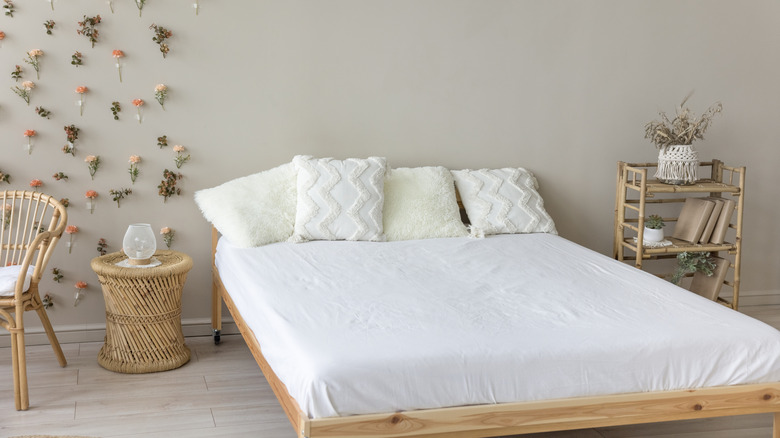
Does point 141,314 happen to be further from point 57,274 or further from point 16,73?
point 16,73

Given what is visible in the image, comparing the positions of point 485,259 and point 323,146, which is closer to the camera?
point 485,259

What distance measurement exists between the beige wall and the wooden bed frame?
1.70 m

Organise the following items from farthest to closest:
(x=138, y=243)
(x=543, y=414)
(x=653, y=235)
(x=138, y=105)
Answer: (x=653, y=235) → (x=138, y=105) → (x=138, y=243) → (x=543, y=414)

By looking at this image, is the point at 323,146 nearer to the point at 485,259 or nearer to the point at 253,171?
the point at 253,171

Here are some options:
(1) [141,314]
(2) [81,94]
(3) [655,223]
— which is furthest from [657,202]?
(2) [81,94]

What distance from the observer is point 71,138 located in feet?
12.9

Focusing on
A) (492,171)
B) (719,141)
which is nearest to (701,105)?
(719,141)

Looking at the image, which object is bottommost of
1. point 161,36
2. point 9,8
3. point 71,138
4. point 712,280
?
point 712,280

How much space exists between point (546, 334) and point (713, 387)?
57cm

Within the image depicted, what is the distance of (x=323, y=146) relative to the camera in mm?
4273

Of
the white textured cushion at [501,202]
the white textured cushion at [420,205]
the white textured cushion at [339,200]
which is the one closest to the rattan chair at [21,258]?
the white textured cushion at [339,200]

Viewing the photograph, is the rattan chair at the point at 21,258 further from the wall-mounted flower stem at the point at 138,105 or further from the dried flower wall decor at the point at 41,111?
the wall-mounted flower stem at the point at 138,105

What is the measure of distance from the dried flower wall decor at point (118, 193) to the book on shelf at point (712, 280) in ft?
10.3

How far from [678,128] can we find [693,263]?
755mm
